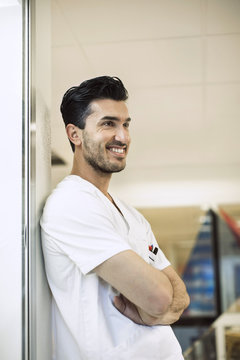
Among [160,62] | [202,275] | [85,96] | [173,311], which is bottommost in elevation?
[202,275]

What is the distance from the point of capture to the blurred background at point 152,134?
1.72 m

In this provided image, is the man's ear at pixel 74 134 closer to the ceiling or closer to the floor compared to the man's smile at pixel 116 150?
closer to the ceiling

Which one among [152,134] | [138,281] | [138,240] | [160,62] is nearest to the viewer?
[138,281]

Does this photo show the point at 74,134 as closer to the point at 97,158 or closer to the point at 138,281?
the point at 97,158

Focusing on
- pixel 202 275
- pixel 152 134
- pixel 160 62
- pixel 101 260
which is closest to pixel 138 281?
pixel 101 260

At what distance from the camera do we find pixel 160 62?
11.9 feet

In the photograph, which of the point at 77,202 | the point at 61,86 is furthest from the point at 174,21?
the point at 77,202

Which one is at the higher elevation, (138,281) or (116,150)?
(116,150)

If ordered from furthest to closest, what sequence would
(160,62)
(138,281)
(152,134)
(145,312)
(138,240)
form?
(152,134), (160,62), (138,240), (145,312), (138,281)

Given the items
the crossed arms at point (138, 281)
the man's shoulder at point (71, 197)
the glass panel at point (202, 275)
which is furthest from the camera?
the glass panel at point (202, 275)

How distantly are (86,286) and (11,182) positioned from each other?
493mm

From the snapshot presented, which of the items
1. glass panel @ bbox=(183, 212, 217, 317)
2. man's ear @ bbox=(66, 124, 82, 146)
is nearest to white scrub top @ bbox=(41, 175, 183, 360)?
man's ear @ bbox=(66, 124, 82, 146)

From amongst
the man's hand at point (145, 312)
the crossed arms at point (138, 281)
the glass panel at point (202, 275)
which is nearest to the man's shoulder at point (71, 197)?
the crossed arms at point (138, 281)

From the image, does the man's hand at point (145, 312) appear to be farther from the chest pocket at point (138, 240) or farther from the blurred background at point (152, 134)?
the blurred background at point (152, 134)
